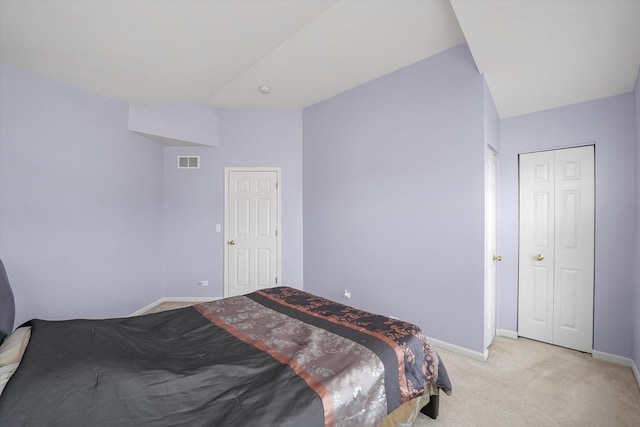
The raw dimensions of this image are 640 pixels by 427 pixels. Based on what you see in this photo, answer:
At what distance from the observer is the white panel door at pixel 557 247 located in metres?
2.63

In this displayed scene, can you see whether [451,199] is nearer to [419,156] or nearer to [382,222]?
[419,156]

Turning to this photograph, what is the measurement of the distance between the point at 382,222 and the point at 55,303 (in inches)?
133

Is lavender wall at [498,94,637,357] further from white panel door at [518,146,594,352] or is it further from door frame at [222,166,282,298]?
door frame at [222,166,282,298]

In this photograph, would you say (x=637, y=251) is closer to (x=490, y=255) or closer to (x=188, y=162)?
(x=490, y=255)

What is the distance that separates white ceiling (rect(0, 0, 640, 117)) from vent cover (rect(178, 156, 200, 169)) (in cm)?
114

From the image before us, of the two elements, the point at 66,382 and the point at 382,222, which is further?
the point at 382,222

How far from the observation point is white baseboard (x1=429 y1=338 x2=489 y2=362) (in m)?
2.46

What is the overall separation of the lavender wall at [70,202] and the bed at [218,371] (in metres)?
1.03

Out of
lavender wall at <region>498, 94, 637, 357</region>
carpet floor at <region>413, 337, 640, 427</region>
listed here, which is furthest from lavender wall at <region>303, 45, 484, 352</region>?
lavender wall at <region>498, 94, 637, 357</region>

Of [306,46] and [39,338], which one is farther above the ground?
[306,46]

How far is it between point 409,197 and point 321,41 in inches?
70.0

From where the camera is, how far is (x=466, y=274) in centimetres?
259

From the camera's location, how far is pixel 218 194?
14.0 feet

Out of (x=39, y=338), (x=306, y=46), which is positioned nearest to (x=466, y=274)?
(x=306, y=46)
